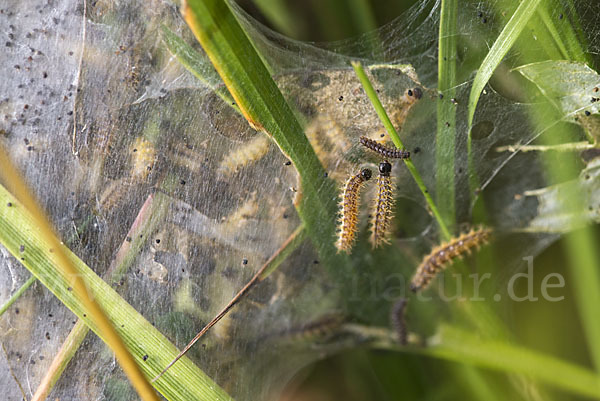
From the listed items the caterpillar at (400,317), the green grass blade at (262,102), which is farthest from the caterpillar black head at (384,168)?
the caterpillar at (400,317)

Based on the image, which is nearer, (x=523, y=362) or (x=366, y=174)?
(x=366, y=174)

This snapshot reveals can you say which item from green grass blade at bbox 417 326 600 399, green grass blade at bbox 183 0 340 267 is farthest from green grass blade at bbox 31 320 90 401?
green grass blade at bbox 417 326 600 399

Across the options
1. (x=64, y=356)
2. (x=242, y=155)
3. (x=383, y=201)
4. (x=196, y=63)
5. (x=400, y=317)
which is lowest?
(x=400, y=317)

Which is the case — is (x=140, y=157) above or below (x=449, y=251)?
above

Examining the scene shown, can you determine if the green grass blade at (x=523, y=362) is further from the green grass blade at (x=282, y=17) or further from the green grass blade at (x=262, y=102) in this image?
the green grass blade at (x=282, y=17)

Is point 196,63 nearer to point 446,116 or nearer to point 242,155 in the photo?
point 242,155

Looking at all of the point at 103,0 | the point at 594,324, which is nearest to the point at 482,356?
the point at 594,324

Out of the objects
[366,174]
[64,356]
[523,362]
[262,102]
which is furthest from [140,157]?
[523,362]

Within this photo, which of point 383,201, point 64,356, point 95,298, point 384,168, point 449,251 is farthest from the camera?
point 449,251
